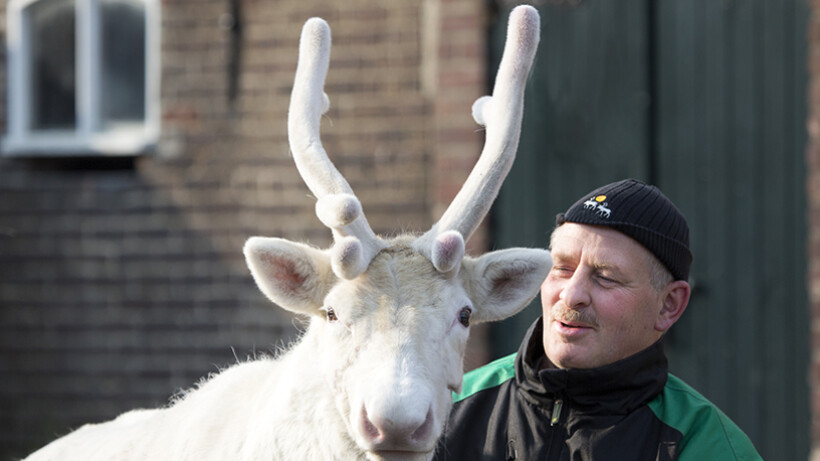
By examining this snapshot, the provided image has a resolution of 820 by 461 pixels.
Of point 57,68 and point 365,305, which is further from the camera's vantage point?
point 57,68

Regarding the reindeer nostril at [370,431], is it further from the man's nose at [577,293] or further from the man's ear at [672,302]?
the man's ear at [672,302]

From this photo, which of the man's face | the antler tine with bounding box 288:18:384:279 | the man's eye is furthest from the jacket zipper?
the antler tine with bounding box 288:18:384:279

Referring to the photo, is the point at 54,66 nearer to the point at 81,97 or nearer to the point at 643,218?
the point at 81,97

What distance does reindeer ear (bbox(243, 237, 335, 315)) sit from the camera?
2.62 m

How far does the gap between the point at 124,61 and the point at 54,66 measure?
0.61m

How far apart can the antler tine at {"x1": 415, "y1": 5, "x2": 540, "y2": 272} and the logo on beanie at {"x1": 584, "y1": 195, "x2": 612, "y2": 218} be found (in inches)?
13.0

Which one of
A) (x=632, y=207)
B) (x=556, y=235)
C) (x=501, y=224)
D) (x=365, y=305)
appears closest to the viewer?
(x=365, y=305)

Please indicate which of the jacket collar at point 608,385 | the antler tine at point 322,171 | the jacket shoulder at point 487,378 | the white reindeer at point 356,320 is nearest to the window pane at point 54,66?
the white reindeer at point 356,320

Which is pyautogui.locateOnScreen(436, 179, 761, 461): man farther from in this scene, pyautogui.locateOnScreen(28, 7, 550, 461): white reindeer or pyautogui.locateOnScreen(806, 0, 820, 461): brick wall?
pyautogui.locateOnScreen(806, 0, 820, 461): brick wall

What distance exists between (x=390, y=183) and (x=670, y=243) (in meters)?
3.77

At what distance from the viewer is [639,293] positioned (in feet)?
9.53

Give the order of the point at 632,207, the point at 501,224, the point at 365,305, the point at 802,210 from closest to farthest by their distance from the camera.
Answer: the point at 365,305 → the point at 632,207 → the point at 802,210 → the point at 501,224

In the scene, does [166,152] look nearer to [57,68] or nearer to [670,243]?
[57,68]

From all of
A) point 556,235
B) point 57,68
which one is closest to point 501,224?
point 556,235
